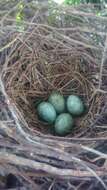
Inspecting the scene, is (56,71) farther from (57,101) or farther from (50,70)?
(57,101)

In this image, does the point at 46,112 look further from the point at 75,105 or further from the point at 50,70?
the point at 50,70

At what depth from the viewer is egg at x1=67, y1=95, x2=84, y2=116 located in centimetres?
218

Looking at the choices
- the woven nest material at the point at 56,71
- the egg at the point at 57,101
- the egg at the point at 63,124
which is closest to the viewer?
the woven nest material at the point at 56,71

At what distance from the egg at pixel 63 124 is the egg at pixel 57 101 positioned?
2.9 inches

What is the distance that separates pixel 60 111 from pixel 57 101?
0.16 ft

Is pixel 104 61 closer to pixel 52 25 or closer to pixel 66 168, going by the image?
pixel 52 25

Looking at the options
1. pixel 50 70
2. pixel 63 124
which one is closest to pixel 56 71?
pixel 50 70

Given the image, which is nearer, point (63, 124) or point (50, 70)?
point (63, 124)

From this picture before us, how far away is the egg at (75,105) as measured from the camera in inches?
86.0

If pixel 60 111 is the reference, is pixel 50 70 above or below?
above

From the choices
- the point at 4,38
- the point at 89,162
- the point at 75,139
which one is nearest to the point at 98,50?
the point at 4,38

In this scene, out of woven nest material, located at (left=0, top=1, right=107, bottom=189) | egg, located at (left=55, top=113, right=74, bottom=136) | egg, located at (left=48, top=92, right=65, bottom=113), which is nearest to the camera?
woven nest material, located at (left=0, top=1, right=107, bottom=189)

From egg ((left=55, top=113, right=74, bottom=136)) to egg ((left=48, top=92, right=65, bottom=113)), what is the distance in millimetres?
72

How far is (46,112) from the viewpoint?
84.3 inches
